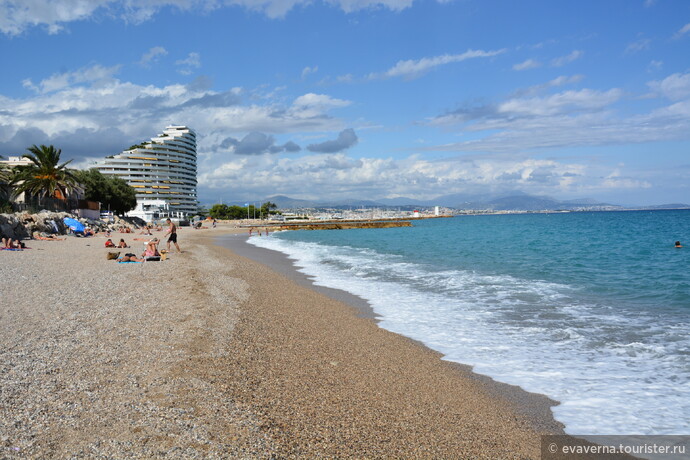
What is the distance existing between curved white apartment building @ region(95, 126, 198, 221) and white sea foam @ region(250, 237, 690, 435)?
388 ft

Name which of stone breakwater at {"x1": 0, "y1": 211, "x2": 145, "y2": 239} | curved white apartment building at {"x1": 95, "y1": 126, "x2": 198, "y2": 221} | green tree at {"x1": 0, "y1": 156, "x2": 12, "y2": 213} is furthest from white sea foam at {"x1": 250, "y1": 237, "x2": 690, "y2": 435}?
curved white apartment building at {"x1": 95, "y1": 126, "x2": 198, "y2": 221}

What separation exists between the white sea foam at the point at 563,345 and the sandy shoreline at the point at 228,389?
2.20ft

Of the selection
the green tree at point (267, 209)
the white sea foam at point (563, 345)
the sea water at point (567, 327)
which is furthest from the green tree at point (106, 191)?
the green tree at point (267, 209)

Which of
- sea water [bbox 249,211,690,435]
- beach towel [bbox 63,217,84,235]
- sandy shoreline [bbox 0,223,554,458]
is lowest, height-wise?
sea water [bbox 249,211,690,435]

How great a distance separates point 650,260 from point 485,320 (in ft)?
57.2

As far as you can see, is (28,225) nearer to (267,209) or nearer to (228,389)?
(228,389)

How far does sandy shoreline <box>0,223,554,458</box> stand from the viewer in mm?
3840

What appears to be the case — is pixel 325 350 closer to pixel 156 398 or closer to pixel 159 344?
pixel 159 344

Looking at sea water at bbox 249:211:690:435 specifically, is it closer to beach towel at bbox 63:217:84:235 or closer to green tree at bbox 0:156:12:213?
beach towel at bbox 63:217:84:235

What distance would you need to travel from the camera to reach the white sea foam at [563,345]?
520 cm

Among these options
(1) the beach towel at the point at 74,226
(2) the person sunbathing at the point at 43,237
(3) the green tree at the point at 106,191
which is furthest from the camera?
(3) the green tree at the point at 106,191

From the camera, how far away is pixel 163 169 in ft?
438

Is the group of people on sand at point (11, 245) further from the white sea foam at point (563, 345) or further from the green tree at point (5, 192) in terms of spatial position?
the white sea foam at point (563, 345)

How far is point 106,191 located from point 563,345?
74168 mm
